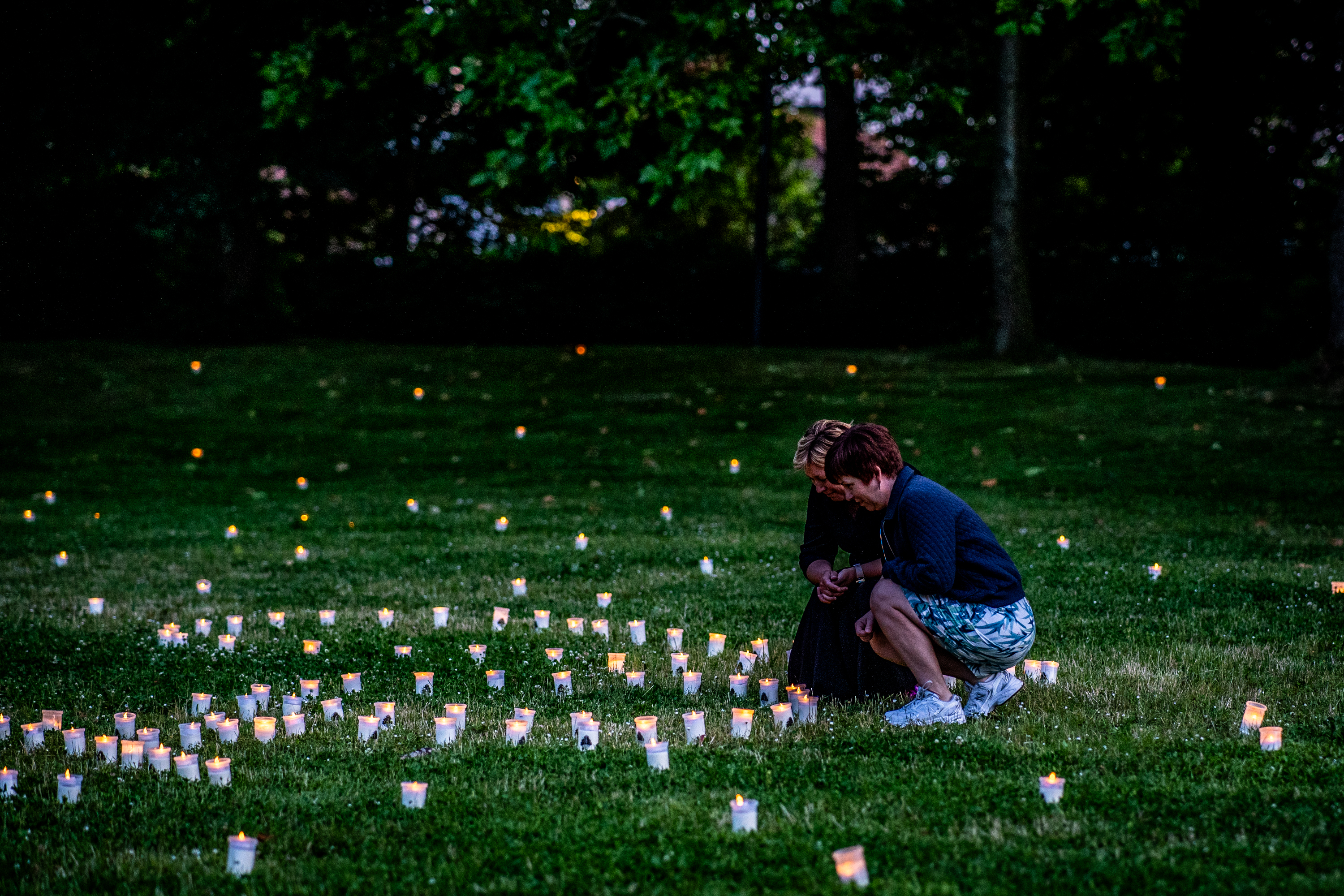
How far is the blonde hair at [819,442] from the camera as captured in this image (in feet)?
17.5

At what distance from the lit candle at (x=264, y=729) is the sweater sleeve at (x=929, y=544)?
2847 mm

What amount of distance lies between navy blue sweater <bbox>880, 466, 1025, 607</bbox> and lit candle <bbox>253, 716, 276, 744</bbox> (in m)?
2.82

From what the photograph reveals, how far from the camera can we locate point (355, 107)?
22875 mm

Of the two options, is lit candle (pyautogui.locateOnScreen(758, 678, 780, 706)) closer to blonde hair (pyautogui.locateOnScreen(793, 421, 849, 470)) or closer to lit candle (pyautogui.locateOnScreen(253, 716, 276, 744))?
blonde hair (pyautogui.locateOnScreen(793, 421, 849, 470))

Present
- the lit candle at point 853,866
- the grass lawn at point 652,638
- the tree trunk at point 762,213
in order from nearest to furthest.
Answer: the lit candle at point 853,866, the grass lawn at point 652,638, the tree trunk at point 762,213

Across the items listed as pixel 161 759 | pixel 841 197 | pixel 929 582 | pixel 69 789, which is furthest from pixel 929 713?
pixel 841 197

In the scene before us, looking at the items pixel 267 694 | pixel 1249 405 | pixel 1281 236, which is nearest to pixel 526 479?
pixel 267 694

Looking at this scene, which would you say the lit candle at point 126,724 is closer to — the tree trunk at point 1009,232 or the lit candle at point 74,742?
the lit candle at point 74,742

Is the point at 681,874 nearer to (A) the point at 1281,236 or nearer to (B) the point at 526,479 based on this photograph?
(B) the point at 526,479

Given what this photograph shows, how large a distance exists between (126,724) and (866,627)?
3.32 m

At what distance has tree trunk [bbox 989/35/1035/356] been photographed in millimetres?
18438

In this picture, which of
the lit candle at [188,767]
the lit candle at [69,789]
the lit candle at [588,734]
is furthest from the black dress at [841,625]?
the lit candle at [69,789]

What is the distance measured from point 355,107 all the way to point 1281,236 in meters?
18.4

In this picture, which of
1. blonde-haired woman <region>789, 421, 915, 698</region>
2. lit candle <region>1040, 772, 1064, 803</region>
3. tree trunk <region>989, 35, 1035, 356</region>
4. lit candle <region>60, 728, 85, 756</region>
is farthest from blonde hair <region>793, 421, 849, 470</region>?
tree trunk <region>989, 35, 1035, 356</region>
